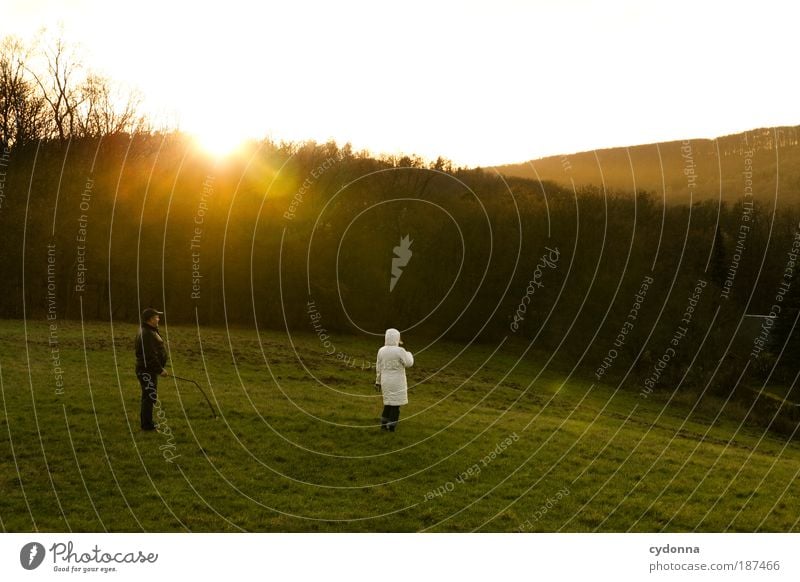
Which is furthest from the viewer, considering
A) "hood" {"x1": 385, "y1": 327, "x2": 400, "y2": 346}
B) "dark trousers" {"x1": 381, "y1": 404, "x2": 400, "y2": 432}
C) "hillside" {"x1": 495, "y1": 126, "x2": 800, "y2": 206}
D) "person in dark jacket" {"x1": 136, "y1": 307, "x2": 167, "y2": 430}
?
"hillside" {"x1": 495, "y1": 126, "x2": 800, "y2": 206}

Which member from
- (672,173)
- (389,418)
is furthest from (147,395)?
(672,173)

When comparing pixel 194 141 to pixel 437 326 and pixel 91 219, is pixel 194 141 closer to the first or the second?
pixel 91 219

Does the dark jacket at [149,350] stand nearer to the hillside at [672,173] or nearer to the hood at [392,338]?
the hood at [392,338]

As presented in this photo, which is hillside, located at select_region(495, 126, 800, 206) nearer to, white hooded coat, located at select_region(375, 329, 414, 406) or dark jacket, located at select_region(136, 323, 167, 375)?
white hooded coat, located at select_region(375, 329, 414, 406)

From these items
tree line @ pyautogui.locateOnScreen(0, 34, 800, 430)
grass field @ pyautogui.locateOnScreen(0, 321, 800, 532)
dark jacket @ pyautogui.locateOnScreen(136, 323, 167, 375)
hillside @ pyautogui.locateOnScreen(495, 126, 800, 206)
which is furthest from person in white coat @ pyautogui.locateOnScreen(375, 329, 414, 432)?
hillside @ pyautogui.locateOnScreen(495, 126, 800, 206)

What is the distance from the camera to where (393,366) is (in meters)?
17.8

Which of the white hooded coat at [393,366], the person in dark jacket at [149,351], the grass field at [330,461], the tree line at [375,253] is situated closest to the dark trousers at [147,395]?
the person in dark jacket at [149,351]

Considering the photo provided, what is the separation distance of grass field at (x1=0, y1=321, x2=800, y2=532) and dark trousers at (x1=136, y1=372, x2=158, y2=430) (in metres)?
0.37

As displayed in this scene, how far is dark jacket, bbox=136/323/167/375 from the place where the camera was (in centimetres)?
1677

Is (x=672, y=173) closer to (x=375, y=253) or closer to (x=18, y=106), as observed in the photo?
(x=375, y=253)

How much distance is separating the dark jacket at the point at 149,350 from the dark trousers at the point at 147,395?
0.50 feet

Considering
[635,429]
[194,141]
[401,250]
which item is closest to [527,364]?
[401,250]

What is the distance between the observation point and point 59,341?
32.2 metres

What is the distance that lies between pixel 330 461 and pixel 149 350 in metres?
4.88
